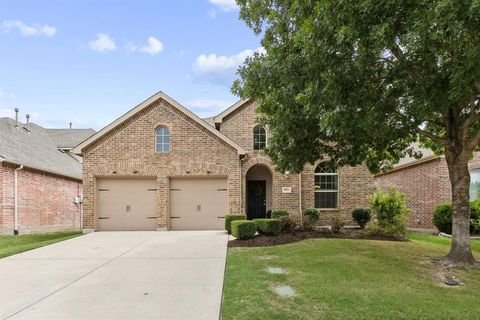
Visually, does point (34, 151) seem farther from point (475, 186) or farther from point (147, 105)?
point (475, 186)

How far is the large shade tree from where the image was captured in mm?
5633

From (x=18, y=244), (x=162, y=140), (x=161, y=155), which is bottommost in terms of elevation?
(x=18, y=244)

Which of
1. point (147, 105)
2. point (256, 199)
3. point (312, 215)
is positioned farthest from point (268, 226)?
point (147, 105)

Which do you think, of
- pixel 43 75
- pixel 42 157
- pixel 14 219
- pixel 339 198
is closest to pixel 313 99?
pixel 339 198

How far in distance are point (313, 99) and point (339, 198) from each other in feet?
34.6

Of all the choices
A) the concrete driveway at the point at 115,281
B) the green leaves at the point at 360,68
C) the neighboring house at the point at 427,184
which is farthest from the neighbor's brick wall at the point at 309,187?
the green leaves at the point at 360,68

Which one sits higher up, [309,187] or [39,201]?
[309,187]

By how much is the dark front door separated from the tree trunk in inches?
421

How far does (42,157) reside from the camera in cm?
2098

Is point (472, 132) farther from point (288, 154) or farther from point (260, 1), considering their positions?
point (260, 1)

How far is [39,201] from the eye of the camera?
758 inches

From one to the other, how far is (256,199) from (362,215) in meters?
5.38

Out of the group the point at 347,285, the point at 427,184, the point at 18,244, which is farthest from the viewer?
the point at 427,184

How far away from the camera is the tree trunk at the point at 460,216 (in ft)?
27.4
